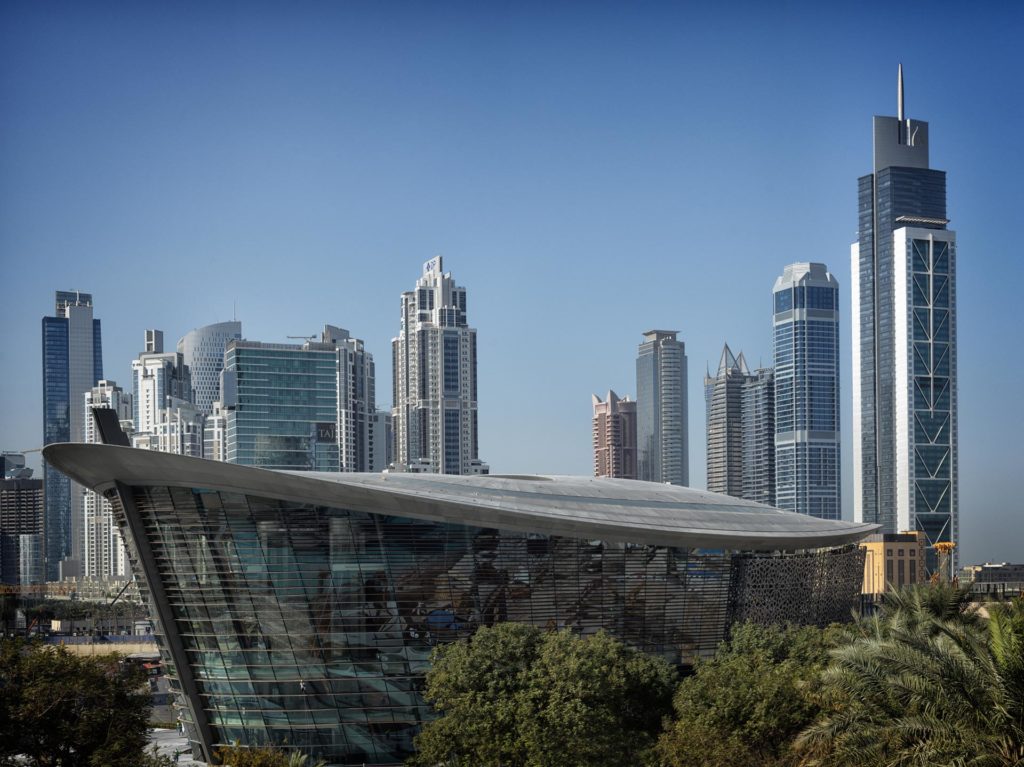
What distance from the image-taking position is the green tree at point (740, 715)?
1328 inches

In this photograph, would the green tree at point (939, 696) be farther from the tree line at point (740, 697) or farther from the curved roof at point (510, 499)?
the curved roof at point (510, 499)

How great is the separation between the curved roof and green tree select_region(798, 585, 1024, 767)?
668 inches

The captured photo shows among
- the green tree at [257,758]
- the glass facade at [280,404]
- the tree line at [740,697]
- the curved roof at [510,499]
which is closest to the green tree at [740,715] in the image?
the tree line at [740,697]

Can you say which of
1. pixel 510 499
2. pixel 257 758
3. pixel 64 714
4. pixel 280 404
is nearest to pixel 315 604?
pixel 257 758

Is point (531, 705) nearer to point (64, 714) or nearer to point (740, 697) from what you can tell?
point (740, 697)

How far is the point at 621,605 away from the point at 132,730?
18.7 m

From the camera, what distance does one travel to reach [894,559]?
171375mm

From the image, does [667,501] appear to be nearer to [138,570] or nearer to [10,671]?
[138,570]

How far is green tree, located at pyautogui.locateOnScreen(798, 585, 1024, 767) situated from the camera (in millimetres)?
22766

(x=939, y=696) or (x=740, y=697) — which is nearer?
(x=939, y=696)

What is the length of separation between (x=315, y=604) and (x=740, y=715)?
1404 cm

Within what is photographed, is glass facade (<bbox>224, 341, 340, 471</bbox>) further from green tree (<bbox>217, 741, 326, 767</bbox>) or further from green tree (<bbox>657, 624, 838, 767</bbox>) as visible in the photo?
green tree (<bbox>657, 624, 838, 767</bbox>)

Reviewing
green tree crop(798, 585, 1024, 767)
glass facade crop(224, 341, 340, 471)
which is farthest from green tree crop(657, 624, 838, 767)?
glass facade crop(224, 341, 340, 471)

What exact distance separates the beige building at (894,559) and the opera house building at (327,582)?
5324 inches
